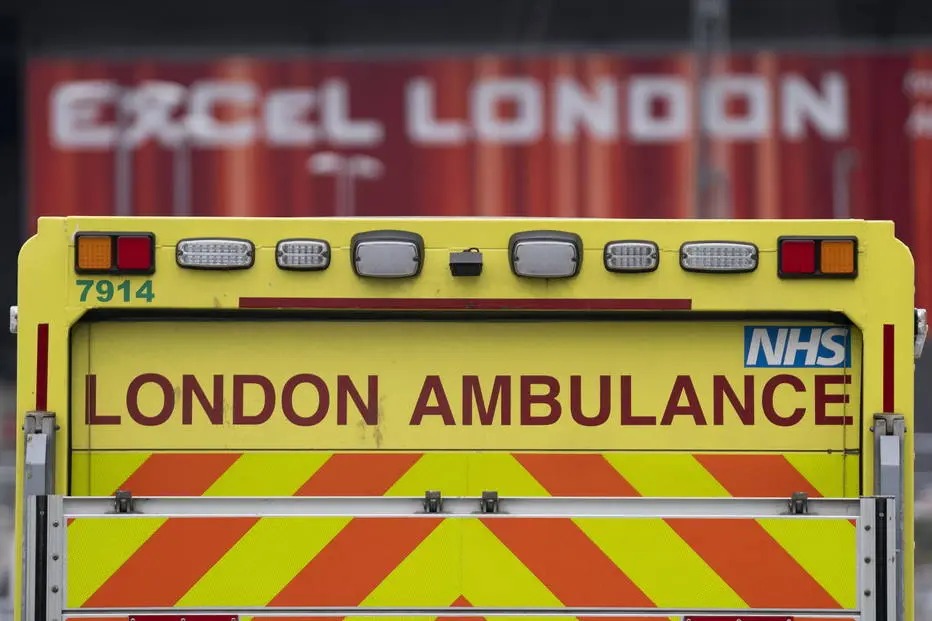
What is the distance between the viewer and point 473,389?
179 inches

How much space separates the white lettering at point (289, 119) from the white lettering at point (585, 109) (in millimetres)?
4060

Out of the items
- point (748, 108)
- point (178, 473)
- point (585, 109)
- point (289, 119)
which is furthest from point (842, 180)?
point (178, 473)

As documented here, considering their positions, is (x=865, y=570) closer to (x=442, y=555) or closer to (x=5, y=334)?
(x=442, y=555)

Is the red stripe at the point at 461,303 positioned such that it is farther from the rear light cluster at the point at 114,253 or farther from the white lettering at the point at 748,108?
the white lettering at the point at 748,108

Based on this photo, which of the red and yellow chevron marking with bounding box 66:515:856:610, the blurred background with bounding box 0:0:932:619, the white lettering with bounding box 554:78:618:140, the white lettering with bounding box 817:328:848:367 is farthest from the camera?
the white lettering with bounding box 554:78:618:140

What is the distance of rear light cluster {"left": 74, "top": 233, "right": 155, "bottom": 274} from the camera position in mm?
4367

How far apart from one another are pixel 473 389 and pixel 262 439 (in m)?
0.54

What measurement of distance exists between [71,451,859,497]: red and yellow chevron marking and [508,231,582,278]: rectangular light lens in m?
0.48

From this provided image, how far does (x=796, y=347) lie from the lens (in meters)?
4.51

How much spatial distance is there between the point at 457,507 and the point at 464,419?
12.1 inches

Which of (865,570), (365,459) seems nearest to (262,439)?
(365,459)

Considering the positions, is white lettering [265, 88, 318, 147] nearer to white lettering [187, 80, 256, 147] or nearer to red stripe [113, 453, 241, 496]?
white lettering [187, 80, 256, 147]

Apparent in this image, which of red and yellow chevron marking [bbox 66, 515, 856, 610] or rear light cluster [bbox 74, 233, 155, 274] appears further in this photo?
rear light cluster [bbox 74, 233, 155, 274]

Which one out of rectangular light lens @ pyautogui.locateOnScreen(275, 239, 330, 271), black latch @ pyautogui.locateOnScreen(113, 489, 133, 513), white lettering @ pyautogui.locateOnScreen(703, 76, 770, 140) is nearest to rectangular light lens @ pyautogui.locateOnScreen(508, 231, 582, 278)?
rectangular light lens @ pyautogui.locateOnScreen(275, 239, 330, 271)
